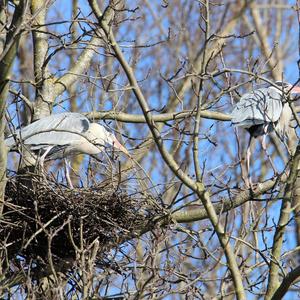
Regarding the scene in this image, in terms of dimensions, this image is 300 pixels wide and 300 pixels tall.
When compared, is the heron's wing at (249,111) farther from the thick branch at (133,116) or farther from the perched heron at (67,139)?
the perched heron at (67,139)

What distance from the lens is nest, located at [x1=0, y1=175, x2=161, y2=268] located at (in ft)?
A: 20.2

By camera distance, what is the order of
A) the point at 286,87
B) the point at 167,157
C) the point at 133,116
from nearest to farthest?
the point at 167,157 → the point at 133,116 → the point at 286,87

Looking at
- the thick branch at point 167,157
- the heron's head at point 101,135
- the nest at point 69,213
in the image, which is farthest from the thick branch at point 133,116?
the thick branch at point 167,157

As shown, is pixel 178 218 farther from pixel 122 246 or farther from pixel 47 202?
pixel 47 202

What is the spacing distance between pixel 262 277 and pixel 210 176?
84 centimetres

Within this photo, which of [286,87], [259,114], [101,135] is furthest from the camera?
[259,114]

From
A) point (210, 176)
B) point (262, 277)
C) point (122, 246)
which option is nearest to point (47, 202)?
point (122, 246)

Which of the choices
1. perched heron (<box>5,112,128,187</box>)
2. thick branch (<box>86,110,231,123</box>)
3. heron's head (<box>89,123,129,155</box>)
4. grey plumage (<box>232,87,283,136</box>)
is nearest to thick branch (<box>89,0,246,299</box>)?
perched heron (<box>5,112,128,187</box>)

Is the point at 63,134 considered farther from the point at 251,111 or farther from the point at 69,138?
the point at 251,111

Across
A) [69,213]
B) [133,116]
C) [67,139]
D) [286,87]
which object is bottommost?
[69,213]

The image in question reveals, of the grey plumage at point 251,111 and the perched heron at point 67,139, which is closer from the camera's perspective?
the perched heron at point 67,139

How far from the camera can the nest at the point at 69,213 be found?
614 centimetres

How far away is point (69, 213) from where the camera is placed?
6.18 m

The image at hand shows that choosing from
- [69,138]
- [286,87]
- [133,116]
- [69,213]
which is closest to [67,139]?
[69,138]
